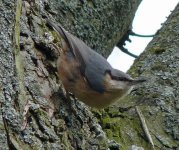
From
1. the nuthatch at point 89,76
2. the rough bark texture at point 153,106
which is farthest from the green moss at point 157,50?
the nuthatch at point 89,76

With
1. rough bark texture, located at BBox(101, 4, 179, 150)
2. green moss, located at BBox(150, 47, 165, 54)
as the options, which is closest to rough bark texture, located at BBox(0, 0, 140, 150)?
rough bark texture, located at BBox(101, 4, 179, 150)

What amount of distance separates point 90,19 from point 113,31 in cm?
25

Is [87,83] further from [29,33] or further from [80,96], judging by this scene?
[29,33]

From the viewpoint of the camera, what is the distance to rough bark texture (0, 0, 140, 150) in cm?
153

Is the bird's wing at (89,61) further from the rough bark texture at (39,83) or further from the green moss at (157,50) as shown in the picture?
the green moss at (157,50)

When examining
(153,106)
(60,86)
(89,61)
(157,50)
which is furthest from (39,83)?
(157,50)

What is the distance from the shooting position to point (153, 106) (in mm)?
Answer: 2432

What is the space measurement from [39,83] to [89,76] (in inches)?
24.0

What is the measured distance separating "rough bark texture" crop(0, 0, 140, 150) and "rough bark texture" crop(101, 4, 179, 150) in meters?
0.17

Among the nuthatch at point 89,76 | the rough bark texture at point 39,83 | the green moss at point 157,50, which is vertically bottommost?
the rough bark texture at point 39,83

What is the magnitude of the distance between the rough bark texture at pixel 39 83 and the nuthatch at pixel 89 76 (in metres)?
0.09

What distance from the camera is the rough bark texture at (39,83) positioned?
1.53 metres

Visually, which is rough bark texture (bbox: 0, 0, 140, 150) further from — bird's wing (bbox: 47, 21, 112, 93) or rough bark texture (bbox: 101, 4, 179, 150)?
rough bark texture (bbox: 101, 4, 179, 150)

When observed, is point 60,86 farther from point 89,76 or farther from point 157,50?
point 157,50
